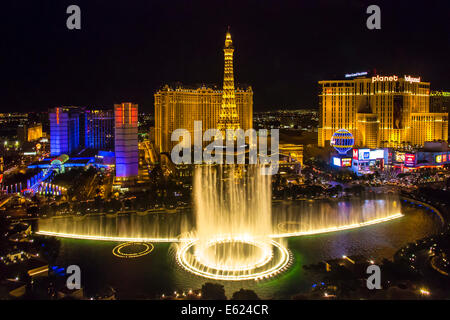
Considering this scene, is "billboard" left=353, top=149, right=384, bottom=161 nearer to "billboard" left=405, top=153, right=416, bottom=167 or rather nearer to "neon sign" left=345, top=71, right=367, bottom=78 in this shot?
"billboard" left=405, top=153, right=416, bottom=167

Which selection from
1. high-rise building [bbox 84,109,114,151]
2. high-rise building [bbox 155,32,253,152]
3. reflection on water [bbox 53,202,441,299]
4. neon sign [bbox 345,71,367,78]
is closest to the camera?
reflection on water [bbox 53,202,441,299]

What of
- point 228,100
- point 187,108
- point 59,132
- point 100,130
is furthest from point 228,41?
point 100,130

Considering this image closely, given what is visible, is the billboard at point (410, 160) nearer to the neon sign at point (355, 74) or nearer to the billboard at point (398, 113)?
the billboard at point (398, 113)

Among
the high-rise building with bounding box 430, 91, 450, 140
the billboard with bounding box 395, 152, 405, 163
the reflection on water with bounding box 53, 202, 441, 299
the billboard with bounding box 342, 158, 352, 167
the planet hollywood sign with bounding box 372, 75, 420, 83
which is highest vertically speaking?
the planet hollywood sign with bounding box 372, 75, 420, 83

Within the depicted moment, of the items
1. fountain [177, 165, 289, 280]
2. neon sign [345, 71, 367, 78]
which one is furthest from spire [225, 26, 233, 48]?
neon sign [345, 71, 367, 78]
